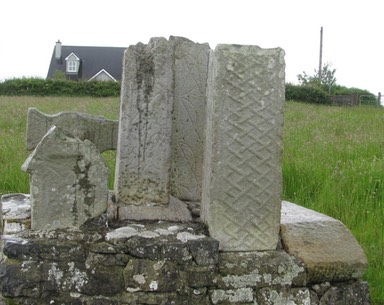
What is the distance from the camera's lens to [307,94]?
24.5 meters

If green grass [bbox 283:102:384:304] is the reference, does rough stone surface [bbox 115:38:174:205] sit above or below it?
above

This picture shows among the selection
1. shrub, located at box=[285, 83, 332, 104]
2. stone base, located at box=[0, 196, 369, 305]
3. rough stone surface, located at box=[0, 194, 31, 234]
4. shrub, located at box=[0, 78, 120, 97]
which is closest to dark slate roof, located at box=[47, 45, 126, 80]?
shrub, located at box=[0, 78, 120, 97]

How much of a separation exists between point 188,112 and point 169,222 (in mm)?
810

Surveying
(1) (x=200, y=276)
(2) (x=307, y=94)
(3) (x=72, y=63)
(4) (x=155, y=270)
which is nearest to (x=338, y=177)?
(1) (x=200, y=276)

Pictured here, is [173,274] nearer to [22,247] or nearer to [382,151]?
[22,247]

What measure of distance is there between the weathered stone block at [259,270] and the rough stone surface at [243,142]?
3.4 inches

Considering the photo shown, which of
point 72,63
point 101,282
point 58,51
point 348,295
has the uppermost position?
point 58,51

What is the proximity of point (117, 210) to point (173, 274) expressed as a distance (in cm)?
63

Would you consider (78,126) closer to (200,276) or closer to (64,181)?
(64,181)

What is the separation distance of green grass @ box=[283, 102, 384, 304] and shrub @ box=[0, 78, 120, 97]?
17489 millimetres

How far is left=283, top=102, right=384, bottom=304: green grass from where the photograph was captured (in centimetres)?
443

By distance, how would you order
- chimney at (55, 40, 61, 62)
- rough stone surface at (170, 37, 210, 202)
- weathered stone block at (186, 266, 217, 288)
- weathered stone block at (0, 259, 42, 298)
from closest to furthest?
weathered stone block at (0, 259, 42, 298), weathered stone block at (186, 266, 217, 288), rough stone surface at (170, 37, 210, 202), chimney at (55, 40, 61, 62)

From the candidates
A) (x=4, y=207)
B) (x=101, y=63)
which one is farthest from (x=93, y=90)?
(x=4, y=207)

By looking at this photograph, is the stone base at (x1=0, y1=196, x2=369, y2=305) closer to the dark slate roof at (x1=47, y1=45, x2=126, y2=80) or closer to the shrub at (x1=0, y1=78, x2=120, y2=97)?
the shrub at (x1=0, y1=78, x2=120, y2=97)
